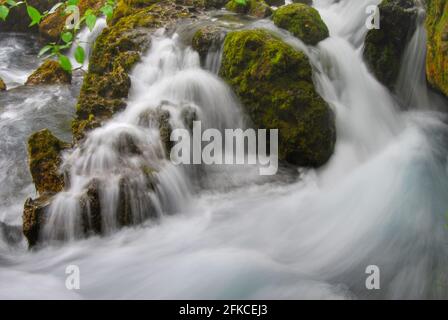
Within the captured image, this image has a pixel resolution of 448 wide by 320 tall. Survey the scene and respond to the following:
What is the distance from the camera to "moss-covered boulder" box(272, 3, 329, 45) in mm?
8086

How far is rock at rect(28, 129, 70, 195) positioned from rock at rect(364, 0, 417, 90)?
6236 millimetres

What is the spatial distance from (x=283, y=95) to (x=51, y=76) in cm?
658

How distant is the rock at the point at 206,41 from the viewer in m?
7.77

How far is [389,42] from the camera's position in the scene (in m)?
8.28

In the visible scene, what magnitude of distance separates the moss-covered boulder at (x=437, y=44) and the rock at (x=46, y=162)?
20.3 feet

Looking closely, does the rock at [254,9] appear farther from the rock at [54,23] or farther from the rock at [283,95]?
the rock at [54,23]

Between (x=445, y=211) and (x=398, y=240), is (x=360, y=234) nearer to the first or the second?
(x=398, y=240)

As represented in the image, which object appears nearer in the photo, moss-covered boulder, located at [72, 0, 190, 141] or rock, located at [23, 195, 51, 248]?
rock, located at [23, 195, 51, 248]

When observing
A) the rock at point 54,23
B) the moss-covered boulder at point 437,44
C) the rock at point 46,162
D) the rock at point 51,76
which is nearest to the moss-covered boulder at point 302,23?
the moss-covered boulder at point 437,44

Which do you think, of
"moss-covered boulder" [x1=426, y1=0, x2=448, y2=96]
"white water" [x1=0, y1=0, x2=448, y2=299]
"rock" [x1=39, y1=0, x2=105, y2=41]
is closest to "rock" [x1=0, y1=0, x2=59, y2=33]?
"rock" [x1=39, y1=0, x2=105, y2=41]

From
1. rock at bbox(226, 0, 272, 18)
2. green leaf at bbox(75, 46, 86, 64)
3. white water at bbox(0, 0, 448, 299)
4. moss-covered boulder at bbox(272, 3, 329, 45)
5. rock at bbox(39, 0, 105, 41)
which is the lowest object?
white water at bbox(0, 0, 448, 299)

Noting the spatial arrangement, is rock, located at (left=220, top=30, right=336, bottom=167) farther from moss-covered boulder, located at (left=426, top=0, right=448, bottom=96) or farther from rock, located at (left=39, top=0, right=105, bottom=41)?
rock, located at (left=39, top=0, right=105, bottom=41)

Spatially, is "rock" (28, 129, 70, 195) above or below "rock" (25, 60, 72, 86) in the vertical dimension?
below

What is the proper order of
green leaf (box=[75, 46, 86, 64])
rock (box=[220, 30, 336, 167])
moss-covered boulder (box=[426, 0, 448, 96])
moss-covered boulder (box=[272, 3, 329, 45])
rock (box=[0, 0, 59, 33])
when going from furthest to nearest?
1. rock (box=[0, 0, 59, 33])
2. moss-covered boulder (box=[272, 3, 329, 45])
3. rock (box=[220, 30, 336, 167])
4. moss-covered boulder (box=[426, 0, 448, 96])
5. green leaf (box=[75, 46, 86, 64])
